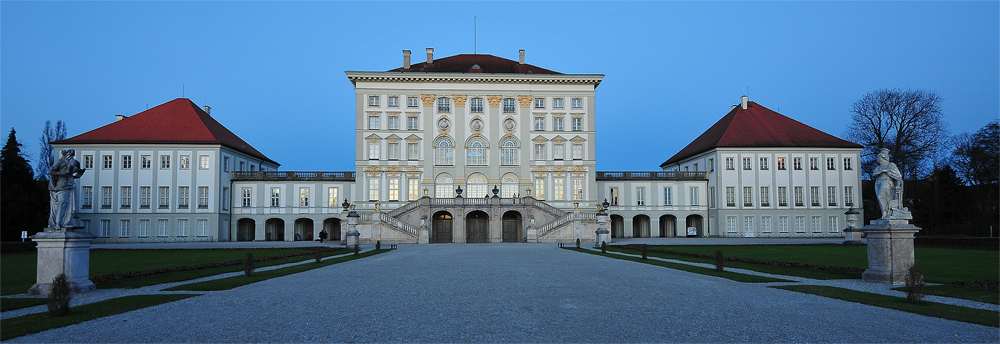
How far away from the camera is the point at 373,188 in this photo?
5291 centimetres

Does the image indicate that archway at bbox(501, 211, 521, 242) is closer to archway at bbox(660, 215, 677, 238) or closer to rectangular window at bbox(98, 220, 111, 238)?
archway at bbox(660, 215, 677, 238)

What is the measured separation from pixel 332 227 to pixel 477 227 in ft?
52.4

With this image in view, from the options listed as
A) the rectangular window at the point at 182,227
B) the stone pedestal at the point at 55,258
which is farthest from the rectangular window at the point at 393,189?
the stone pedestal at the point at 55,258

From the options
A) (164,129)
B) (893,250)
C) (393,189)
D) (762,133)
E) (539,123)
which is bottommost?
(893,250)

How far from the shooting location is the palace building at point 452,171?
2016 inches

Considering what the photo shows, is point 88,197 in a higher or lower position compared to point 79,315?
higher

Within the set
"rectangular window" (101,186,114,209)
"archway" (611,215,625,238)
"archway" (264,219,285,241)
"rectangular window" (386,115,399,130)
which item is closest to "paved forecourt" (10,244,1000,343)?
"rectangular window" (386,115,399,130)

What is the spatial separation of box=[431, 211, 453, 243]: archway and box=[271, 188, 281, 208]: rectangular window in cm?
1527

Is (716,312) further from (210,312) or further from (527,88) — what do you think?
(527,88)

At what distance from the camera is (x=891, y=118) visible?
53.5m

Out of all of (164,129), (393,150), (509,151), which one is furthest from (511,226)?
(164,129)

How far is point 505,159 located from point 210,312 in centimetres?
4403

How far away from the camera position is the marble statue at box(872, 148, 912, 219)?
14.5 metres

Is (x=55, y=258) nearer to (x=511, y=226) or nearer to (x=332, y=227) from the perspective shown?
(x=511, y=226)
